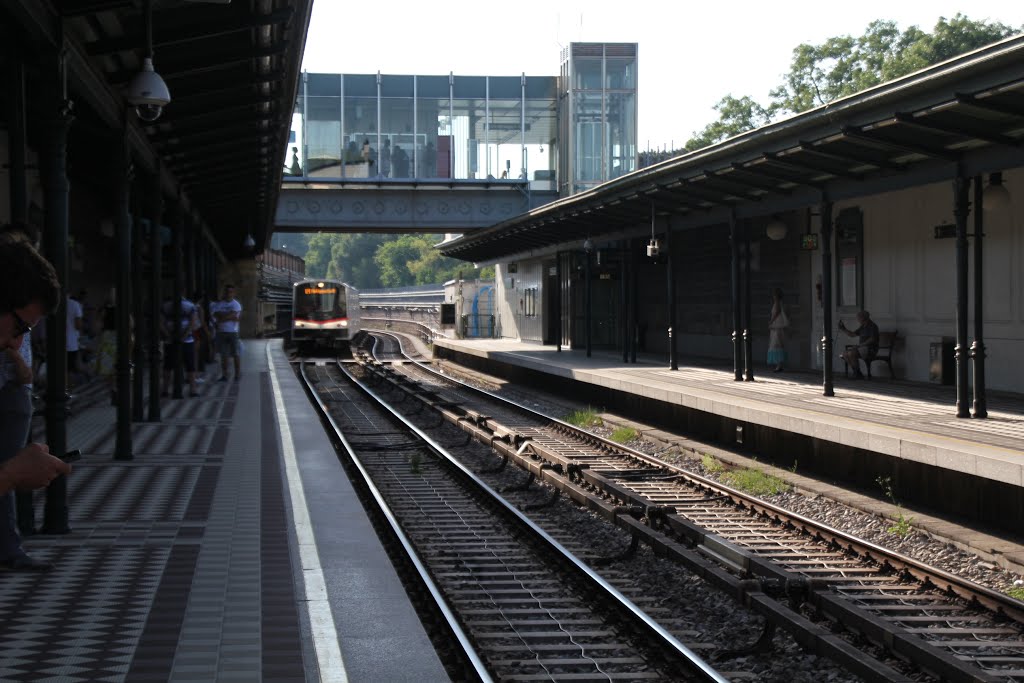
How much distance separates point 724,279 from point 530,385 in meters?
5.89

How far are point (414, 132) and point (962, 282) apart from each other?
27.7 meters

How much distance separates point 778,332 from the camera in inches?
774

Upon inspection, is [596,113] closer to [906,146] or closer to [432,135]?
[432,135]

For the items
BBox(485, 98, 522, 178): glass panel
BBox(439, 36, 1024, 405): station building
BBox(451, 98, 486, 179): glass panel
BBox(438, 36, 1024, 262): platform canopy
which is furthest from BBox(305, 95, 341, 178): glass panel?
BBox(438, 36, 1024, 262): platform canopy

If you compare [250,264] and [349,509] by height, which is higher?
[250,264]

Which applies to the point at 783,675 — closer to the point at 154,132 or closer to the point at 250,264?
the point at 154,132

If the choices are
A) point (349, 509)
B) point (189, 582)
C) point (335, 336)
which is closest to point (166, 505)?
point (349, 509)

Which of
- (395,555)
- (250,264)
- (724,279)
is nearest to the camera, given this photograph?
(395,555)

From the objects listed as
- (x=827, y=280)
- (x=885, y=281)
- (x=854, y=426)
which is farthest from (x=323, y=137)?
(x=854, y=426)

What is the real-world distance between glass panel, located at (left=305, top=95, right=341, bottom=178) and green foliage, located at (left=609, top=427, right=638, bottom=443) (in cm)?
2208

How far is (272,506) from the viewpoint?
916 centimetres

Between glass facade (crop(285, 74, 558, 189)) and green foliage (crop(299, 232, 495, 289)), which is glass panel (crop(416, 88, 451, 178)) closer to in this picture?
glass facade (crop(285, 74, 558, 189))

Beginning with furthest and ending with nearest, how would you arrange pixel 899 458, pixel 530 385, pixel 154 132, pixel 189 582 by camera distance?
pixel 530 385 < pixel 154 132 < pixel 899 458 < pixel 189 582

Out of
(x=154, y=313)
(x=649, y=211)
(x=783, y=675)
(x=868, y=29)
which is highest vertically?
(x=868, y=29)
